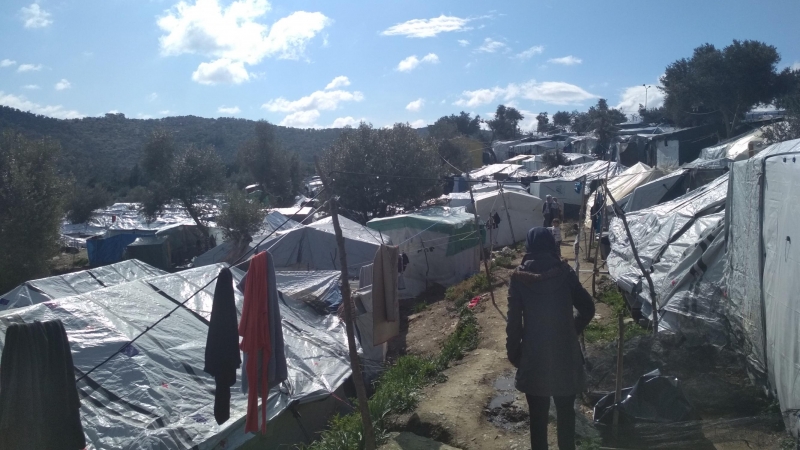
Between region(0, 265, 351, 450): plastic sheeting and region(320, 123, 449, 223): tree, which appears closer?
region(0, 265, 351, 450): plastic sheeting

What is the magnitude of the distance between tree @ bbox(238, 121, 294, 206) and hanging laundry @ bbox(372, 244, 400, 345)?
112 feet

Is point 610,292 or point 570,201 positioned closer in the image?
point 610,292

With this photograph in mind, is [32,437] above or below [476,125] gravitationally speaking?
below

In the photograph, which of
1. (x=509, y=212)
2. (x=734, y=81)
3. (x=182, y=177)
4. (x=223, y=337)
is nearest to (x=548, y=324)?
(x=223, y=337)

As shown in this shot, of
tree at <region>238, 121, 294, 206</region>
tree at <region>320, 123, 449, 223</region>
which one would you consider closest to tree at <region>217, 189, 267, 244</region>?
tree at <region>320, 123, 449, 223</region>

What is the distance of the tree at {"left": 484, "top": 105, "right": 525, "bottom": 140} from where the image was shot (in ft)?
260

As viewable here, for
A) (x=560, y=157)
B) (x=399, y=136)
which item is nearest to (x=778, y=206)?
(x=399, y=136)

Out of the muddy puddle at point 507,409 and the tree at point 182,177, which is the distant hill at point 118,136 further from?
the muddy puddle at point 507,409

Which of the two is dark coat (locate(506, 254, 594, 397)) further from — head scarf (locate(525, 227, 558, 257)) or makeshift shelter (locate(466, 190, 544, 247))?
makeshift shelter (locate(466, 190, 544, 247))

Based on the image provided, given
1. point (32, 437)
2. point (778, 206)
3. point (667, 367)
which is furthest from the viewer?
point (667, 367)

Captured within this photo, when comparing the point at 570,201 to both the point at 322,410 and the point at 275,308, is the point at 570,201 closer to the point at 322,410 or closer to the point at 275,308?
the point at 322,410

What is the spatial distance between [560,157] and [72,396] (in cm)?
4282

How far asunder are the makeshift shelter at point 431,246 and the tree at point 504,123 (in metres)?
62.2

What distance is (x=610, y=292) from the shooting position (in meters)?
11.8
